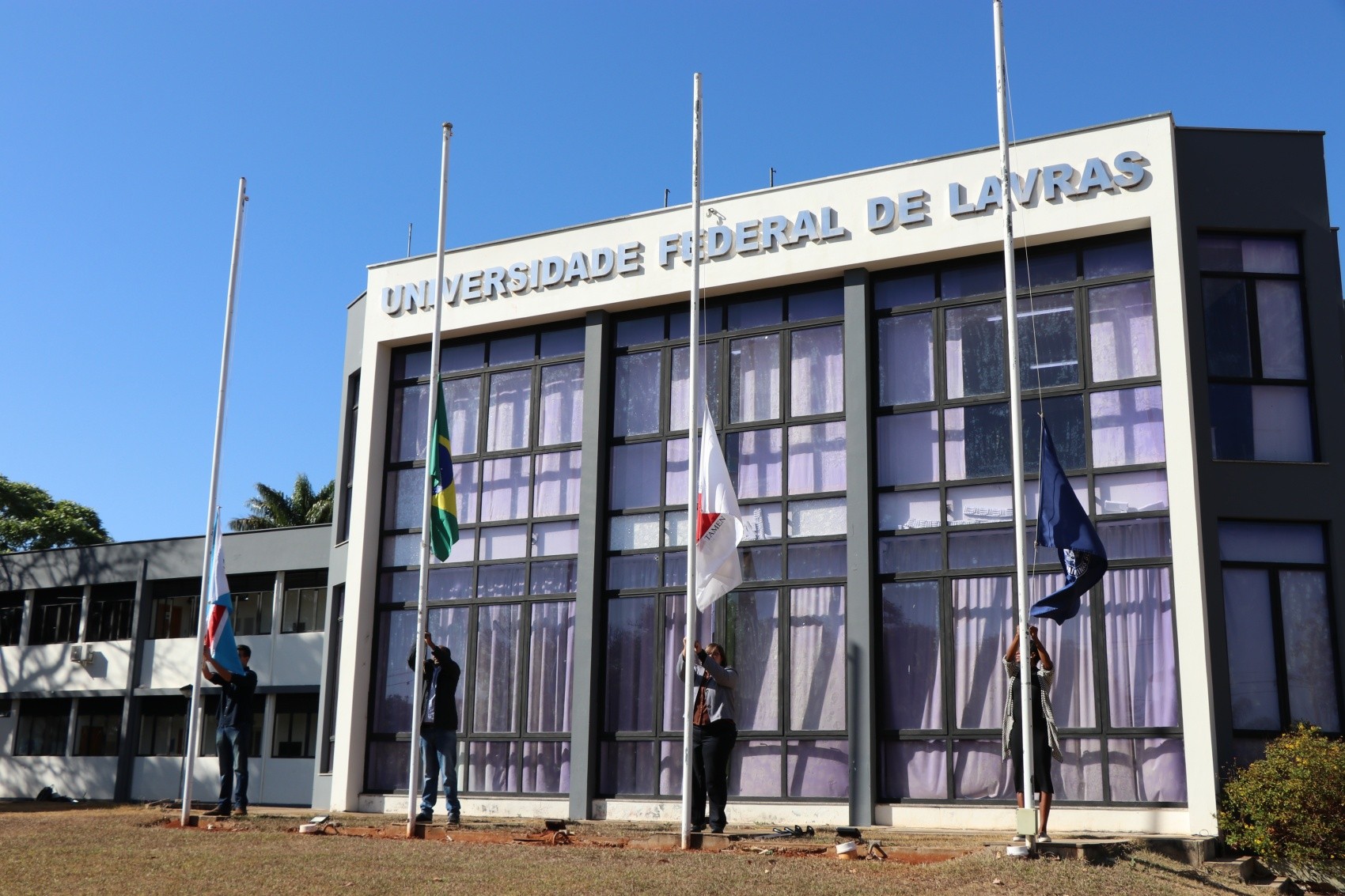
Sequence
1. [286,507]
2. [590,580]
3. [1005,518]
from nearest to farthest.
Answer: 1. [1005,518]
2. [590,580]
3. [286,507]

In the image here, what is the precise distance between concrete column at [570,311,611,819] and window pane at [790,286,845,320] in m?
2.88

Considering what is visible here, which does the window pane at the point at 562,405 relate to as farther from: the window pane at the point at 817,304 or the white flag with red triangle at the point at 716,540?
the white flag with red triangle at the point at 716,540

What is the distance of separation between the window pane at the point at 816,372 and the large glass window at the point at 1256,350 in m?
4.62

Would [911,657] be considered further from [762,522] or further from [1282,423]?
[1282,423]

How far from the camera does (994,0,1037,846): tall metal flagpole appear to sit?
12.4 metres

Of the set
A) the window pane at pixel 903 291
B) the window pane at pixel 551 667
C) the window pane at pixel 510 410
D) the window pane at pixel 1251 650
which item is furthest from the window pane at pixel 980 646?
the window pane at pixel 510 410

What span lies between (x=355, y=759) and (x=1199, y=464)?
1248cm

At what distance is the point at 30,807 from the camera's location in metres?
25.0

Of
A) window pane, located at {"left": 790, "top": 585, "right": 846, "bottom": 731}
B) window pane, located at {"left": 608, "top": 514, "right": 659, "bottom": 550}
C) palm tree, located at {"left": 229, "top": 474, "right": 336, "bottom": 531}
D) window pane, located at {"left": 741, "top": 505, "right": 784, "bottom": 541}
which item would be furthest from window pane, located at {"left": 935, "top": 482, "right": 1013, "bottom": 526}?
palm tree, located at {"left": 229, "top": 474, "right": 336, "bottom": 531}

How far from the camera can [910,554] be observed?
57.9 ft

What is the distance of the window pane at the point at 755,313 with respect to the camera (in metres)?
19.3

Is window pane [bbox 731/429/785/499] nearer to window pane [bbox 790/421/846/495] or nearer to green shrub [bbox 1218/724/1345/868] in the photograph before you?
window pane [bbox 790/421/846/495]

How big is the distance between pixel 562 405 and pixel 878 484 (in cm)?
506

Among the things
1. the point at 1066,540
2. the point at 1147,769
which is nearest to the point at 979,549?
the point at 1147,769
